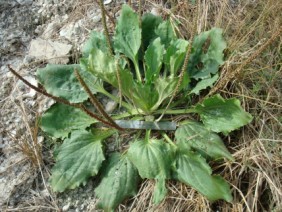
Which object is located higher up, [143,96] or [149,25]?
[149,25]

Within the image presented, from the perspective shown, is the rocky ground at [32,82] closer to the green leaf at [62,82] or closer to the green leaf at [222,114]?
the green leaf at [62,82]

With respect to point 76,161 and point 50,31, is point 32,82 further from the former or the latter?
point 76,161

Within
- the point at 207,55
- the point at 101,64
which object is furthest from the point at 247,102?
the point at 101,64

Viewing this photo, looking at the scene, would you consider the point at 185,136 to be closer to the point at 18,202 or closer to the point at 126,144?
the point at 126,144

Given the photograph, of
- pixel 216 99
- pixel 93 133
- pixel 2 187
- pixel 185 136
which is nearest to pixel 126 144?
pixel 93 133

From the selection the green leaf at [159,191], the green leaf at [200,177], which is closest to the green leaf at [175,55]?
the green leaf at [200,177]

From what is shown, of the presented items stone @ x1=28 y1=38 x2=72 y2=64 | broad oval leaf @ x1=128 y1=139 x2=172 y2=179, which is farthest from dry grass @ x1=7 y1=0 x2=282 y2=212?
stone @ x1=28 y1=38 x2=72 y2=64
